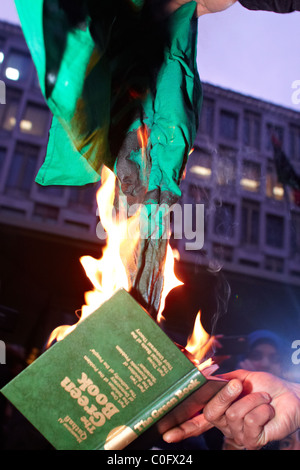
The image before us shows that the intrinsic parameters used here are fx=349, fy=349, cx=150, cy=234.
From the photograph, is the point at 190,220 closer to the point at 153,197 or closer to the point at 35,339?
the point at 35,339

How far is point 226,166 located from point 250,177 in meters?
1.19

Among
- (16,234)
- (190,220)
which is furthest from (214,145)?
(16,234)

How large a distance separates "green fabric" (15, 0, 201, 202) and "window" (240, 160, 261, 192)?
14501 mm

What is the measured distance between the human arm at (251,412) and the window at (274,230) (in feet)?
48.0

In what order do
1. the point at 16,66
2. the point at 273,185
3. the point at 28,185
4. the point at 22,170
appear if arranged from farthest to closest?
the point at 273,185, the point at 16,66, the point at 22,170, the point at 28,185

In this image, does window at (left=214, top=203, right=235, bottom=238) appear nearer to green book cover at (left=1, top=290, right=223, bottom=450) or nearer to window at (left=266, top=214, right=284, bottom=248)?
window at (left=266, top=214, right=284, bottom=248)

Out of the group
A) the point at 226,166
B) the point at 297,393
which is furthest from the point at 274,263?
the point at 297,393

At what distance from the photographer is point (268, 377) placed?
3.45 feet

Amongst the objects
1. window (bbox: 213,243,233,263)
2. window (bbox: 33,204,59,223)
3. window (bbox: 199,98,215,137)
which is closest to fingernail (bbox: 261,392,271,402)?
window (bbox: 33,204,59,223)

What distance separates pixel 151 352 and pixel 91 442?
0.25 metres

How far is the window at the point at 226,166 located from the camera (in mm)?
14523

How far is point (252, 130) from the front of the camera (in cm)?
1547

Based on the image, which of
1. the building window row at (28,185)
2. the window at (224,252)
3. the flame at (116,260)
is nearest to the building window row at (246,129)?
the window at (224,252)

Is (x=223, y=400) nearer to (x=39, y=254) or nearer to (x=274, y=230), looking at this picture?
(x=39, y=254)
